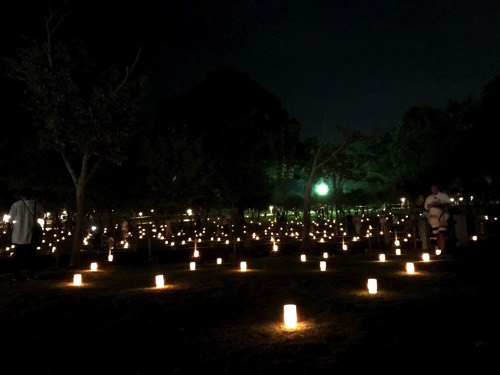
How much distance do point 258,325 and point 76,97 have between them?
1127cm

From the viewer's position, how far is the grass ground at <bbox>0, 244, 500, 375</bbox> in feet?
17.5

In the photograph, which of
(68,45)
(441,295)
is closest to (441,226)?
(441,295)

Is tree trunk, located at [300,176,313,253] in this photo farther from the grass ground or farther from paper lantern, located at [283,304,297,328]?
paper lantern, located at [283,304,297,328]

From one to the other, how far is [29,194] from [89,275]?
101 inches

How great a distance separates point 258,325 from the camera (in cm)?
714

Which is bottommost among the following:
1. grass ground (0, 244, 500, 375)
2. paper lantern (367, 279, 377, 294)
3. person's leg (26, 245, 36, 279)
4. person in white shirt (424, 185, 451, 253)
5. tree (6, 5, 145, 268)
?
grass ground (0, 244, 500, 375)

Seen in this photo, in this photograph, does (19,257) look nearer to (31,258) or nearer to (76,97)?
(31,258)

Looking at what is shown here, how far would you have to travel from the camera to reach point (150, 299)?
31.0ft

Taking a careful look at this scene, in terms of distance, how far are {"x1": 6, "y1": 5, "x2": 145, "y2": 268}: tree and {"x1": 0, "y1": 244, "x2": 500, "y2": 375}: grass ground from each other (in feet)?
17.7

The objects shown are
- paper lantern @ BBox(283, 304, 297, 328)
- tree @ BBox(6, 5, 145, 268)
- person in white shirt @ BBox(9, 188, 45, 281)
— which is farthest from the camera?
tree @ BBox(6, 5, 145, 268)

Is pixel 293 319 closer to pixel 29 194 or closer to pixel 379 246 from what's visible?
pixel 29 194

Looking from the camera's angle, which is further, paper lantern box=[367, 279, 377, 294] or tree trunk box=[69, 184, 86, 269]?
tree trunk box=[69, 184, 86, 269]

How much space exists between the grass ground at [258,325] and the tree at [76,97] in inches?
213

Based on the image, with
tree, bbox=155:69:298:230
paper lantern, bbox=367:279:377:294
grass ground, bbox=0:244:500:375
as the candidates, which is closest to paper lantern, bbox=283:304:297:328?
grass ground, bbox=0:244:500:375
